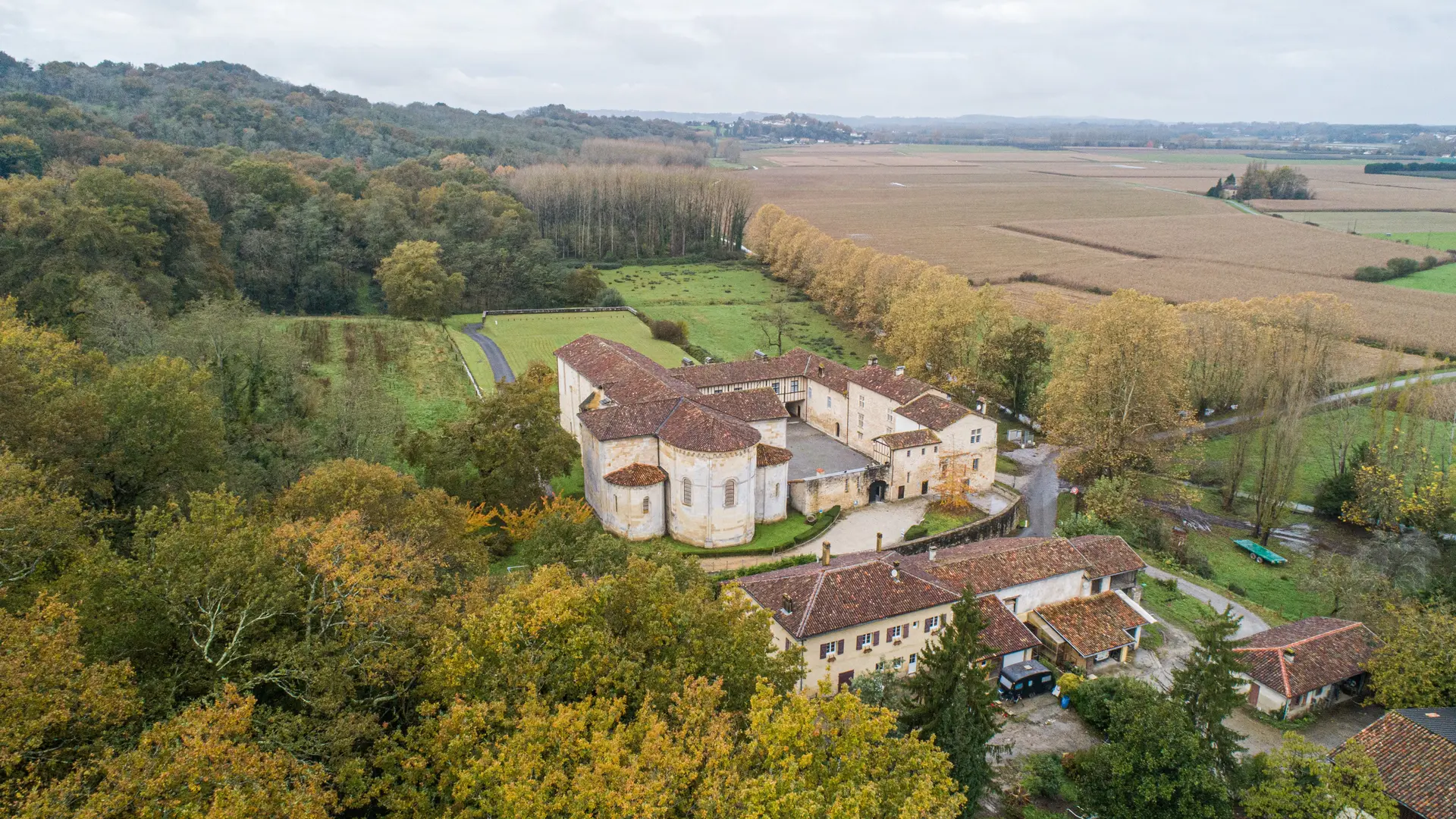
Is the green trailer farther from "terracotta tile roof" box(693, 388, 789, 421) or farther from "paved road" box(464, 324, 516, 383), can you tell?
"paved road" box(464, 324, 516, 383)

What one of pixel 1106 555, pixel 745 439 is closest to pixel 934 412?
pixel 745 439

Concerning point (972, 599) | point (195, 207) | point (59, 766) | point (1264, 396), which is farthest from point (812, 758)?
point (195, 207)

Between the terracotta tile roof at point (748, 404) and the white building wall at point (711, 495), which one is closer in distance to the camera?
the white building wall at point (711, 495)

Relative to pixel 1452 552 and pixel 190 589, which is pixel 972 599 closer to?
Answer: pixel 190 589

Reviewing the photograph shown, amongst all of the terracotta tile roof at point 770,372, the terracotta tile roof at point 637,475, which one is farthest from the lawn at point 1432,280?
the terracotta tile roof at point 637,475

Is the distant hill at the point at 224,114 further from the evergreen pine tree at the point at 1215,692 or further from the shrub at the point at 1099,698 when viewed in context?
the evergreen pine tree at the point at 1215,692

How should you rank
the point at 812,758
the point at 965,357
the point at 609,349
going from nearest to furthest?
1. the point at 812,758
2. the point at 609,349
3. the point at 965,357

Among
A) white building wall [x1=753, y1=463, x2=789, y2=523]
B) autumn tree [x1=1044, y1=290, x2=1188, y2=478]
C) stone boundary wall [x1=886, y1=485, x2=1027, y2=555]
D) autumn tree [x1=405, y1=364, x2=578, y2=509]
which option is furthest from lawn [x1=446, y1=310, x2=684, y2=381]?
autumn tree [x1=1044, y1=290, x2=1188, y2=478]
